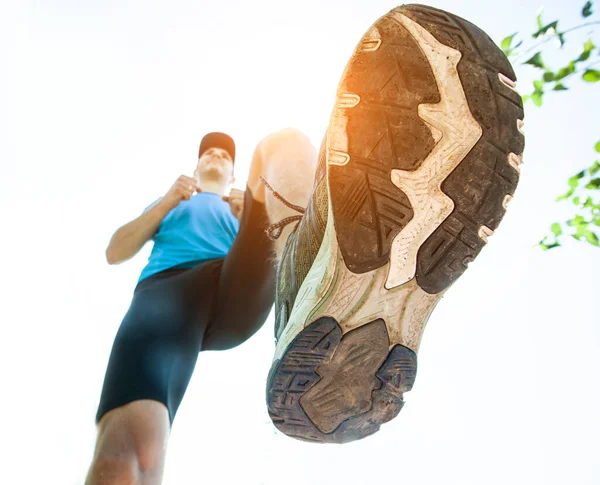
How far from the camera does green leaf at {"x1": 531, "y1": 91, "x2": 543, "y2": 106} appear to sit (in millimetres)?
1735

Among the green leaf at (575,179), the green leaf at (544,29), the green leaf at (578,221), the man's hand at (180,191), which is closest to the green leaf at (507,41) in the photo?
the green leaf at (544,29)

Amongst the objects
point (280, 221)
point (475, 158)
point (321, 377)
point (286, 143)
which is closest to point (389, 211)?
point (475, 158)

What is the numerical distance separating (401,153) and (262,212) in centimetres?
68

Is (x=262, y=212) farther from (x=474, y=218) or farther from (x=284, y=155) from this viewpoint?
(x=474, y=218)

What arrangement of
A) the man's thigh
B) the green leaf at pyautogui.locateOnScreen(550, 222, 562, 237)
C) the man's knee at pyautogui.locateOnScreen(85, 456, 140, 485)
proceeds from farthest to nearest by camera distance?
the green leaf at pyautogui.locateOnScreen(550, 222, 562, 237) → the man's thigh → the man's knee at pyautogui.locateOnScreen(85, 456, 140, 485)

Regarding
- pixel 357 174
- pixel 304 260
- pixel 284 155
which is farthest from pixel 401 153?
pixel 284 155

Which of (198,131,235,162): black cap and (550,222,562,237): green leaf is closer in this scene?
Answer: (550,222,562,237): green leaf

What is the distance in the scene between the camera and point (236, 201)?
6.14ft

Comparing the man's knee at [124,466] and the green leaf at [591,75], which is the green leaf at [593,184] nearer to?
the green leaf at [591,75]

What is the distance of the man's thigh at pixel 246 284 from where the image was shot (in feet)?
4.84

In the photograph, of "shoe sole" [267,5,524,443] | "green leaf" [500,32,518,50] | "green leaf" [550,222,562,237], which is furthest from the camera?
"green leaf" [550,222,562,237]

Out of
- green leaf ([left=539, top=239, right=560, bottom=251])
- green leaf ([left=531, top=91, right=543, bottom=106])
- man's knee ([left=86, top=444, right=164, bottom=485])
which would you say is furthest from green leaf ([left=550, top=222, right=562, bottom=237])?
man's knee ([left=86, top=444, right=164, bottom=485])

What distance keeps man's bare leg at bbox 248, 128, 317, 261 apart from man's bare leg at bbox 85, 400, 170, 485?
1.75 feet

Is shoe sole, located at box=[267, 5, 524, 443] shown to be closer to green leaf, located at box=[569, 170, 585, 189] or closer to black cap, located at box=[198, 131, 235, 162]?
green leaf, located at box=[569, 170, 585, 189]
